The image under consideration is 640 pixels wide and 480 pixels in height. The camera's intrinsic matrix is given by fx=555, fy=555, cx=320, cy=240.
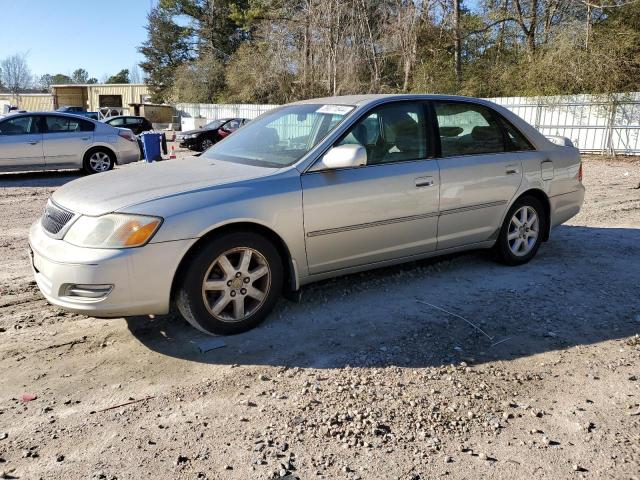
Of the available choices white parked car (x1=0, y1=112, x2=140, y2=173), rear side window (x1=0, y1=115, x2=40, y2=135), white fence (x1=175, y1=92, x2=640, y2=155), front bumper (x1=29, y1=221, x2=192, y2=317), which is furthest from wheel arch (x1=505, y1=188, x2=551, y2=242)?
white fence (x1=175, y1=92, x2=640, y2=155)

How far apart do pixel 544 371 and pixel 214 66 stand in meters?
47.6

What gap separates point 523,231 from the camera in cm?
558

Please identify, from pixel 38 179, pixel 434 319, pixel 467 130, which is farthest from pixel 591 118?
pixel 434 319

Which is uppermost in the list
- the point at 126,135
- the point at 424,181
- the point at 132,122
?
the point at 132,122

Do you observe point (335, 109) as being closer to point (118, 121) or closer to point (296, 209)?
point (296, 209)

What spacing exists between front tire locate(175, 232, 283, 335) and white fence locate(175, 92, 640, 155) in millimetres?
16959

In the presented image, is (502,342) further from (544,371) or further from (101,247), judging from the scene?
(101,247)

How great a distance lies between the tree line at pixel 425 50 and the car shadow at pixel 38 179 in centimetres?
1676

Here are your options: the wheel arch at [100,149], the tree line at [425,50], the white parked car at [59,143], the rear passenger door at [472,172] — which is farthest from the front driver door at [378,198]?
the tree line at [425,50]

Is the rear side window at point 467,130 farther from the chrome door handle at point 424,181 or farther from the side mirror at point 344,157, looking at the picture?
the side mirror at point 344,157

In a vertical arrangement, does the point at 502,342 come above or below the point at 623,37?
below

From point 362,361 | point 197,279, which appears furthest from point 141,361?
point 362,361

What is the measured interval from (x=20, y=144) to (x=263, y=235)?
33.5 ft

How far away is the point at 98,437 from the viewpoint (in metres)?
2.79
